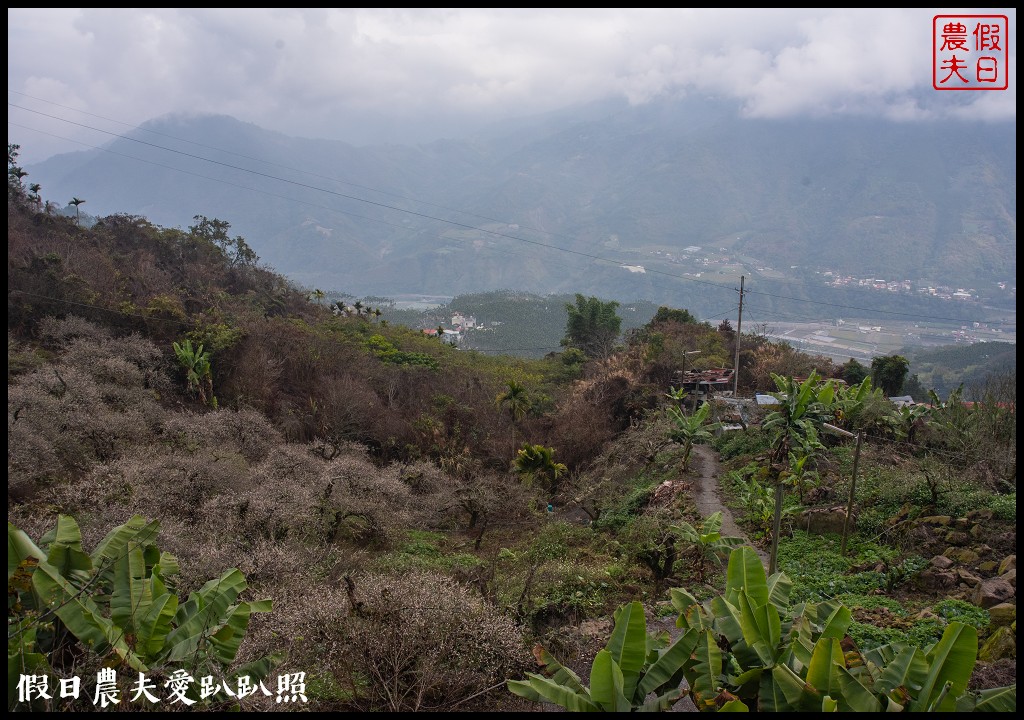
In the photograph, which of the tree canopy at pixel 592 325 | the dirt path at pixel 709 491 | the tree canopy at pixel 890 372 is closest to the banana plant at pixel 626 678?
the dirt path at pixel 709 491

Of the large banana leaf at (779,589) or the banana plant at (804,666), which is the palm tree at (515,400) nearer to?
the large banana leaf at (779,589)

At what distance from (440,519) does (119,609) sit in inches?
468

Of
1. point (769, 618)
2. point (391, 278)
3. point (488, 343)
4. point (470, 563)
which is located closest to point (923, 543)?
point (769, 618)

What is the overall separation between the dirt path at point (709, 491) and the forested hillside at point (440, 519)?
0.16 meters

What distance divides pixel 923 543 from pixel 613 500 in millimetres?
7939

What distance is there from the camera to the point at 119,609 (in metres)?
4.69

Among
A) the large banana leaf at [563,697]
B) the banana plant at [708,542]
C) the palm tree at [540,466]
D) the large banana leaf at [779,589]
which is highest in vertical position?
the large banana leaf at [779,589]

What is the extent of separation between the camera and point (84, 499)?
9.80m

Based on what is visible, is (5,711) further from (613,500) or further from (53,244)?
(53,244)

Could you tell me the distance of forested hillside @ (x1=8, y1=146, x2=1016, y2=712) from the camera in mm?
4480

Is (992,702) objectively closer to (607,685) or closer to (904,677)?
(904,677)

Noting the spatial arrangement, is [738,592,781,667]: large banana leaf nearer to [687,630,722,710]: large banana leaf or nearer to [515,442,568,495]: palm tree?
[687,630,722,710]: large banana leaf

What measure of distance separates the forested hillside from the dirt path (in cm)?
16

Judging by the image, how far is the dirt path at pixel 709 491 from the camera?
40.8 feet
